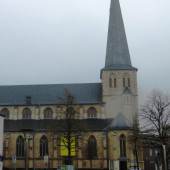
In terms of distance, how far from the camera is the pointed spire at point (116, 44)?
81.9 m

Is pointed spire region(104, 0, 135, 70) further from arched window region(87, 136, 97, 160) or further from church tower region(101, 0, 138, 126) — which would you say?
arched window region(87, 136, 97, 160)

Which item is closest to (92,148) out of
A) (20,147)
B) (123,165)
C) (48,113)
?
(123,165)

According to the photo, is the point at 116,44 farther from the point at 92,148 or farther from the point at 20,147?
the point at 20,147

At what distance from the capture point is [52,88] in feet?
297

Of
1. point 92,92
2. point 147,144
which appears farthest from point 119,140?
point 147,144

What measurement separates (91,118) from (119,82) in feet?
29.9

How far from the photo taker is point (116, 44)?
82688mm

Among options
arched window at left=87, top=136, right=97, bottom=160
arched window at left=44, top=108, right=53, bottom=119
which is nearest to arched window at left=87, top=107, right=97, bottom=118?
arched window at left=87, top=136, right=97, bottom=160

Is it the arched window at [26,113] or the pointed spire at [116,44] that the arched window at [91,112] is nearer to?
the pointed spire at [116,44]

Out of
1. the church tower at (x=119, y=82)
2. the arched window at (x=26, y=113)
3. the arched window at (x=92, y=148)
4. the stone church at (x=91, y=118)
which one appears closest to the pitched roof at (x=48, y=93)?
the stone church at (x=91, y=118)

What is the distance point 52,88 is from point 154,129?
1612 inches

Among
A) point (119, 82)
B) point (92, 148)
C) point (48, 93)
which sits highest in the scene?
point (119, 82)

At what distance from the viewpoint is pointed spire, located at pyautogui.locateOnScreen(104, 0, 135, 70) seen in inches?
3223

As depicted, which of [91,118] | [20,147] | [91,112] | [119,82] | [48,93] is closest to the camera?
[20,147]
